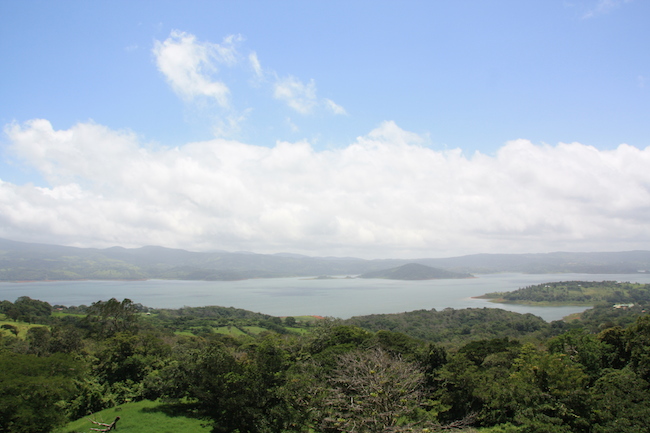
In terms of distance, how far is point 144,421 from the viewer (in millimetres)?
16844

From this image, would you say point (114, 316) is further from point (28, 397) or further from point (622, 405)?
point (622, 405)

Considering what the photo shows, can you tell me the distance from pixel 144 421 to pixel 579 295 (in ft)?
431

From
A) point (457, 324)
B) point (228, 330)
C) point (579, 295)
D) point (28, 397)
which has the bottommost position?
point (457, 324)

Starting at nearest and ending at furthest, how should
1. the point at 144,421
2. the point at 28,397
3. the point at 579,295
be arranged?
the point at 28,397 < the point at 144,421 < the point at 579,295

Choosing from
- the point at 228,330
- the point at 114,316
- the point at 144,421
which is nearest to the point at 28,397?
the point at 144,421

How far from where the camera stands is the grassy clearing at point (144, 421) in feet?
51.9

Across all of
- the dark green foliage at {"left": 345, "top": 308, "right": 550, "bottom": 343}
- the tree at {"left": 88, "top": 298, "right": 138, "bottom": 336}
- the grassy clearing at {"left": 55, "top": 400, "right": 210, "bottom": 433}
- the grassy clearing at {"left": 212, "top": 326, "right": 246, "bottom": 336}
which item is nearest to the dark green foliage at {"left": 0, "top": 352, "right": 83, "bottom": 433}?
the grassy clearing at {"left": 55, "top": 400, "right": 210, "bottom": 433}

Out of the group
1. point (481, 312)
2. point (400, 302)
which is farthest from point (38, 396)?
point (400, 302)

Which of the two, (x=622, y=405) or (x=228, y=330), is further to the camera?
(x=228, y=330)

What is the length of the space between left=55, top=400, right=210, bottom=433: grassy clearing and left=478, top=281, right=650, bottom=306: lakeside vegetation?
117370 millimetres

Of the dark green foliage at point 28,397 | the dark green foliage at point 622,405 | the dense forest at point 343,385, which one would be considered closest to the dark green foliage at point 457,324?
the dense forest at point 343,385

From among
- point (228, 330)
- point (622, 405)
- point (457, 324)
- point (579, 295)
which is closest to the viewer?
point (622, 405)

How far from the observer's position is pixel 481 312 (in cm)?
8256

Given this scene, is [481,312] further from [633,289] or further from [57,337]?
[57,337]
